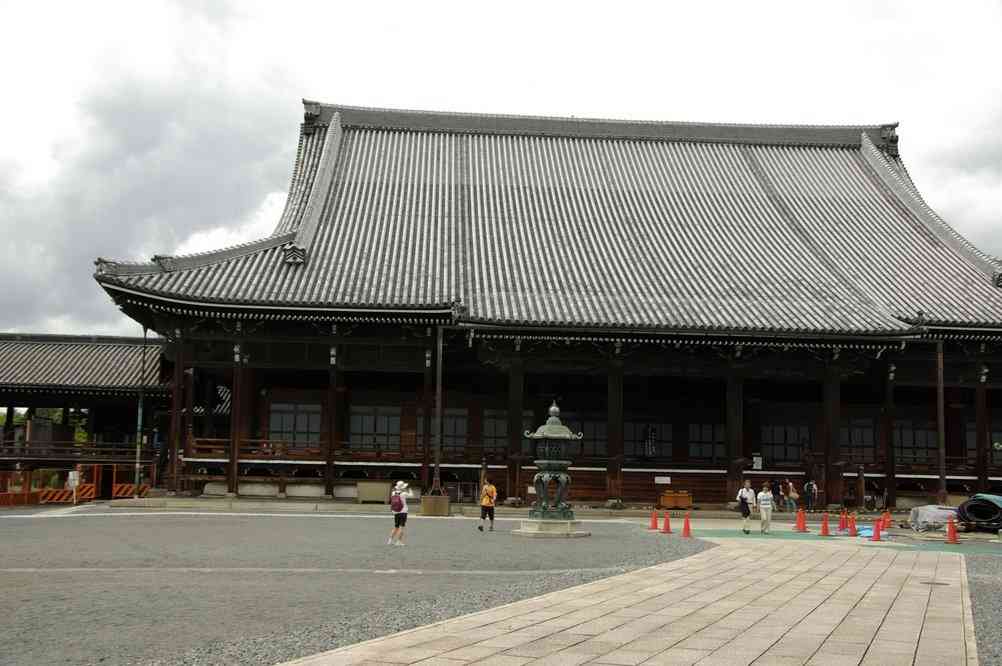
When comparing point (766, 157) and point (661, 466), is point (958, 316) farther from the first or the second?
point (766, 157)

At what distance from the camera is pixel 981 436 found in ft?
111

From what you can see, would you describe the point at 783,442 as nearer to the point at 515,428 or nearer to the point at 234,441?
the point at 515,428

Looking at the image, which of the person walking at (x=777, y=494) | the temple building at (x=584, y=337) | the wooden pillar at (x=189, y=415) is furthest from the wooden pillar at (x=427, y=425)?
the person walking at (x=777, y=494)

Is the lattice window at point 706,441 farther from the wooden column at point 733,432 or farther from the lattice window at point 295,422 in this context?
the lattice window at point 295,422

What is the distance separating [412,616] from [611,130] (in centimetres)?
3949

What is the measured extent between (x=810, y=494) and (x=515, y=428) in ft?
32.8

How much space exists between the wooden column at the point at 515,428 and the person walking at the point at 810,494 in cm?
946

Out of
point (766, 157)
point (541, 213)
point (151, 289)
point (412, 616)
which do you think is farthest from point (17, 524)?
point (766, 157)

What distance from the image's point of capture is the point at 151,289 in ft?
101

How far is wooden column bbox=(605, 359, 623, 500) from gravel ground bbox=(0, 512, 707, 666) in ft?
22.0

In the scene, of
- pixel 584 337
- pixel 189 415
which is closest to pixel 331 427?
pixel 189 415

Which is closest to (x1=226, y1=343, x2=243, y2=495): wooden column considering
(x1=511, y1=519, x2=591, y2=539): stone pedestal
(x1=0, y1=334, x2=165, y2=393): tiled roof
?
(x1=0, y1=334, x2=165, y2=393): tiled roof

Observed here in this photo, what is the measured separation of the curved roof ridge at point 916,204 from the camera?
3786 centimetres

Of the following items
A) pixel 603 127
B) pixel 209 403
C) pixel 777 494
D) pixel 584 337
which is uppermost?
pixel 603 127
